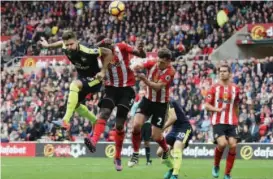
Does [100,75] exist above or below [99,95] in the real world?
above

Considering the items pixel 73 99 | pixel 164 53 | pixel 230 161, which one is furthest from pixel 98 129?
pixel 230 161

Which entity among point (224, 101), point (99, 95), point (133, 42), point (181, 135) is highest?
point (133, 42)

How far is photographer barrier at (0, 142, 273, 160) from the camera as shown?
26547 millimetres

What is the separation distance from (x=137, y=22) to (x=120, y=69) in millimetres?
23591

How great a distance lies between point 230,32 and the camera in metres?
36.5

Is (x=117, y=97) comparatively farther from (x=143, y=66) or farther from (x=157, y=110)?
(x=143, y=66)

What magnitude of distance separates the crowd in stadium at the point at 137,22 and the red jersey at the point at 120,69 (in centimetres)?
1908

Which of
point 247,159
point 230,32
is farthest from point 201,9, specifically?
point 247,159

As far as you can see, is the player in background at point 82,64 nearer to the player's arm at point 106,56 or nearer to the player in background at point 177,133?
the player's arm at point 106,56

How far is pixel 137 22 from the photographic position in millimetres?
39844

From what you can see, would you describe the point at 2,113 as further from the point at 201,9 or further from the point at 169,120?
the point at 169,120

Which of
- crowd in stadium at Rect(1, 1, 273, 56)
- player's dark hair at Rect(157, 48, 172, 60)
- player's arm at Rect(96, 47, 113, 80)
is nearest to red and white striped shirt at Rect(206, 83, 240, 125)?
player's dark hair at Rect(157, 48, 172, 60)

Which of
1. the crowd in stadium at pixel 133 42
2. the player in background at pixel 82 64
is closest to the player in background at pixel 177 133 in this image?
the player in background at pixel 82 64

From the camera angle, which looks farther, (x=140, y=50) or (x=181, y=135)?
(x=181, y=135)
